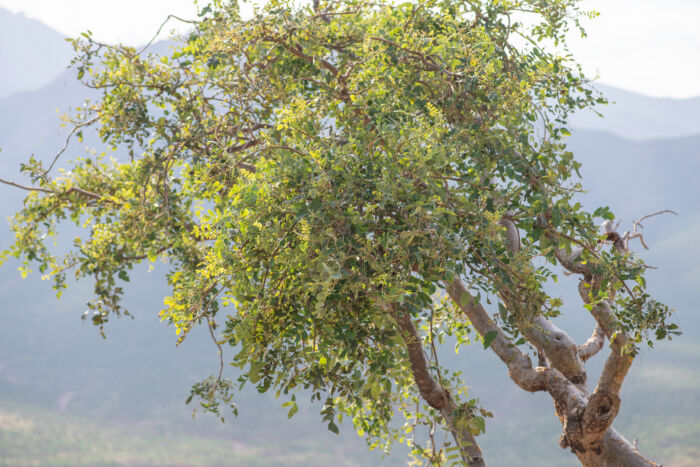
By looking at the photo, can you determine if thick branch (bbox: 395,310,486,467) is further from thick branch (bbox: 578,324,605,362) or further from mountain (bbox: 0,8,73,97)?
mountain (bbox: 0,8,73,97)

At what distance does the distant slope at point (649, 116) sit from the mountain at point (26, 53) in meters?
51.4

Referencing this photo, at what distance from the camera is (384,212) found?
8.20ft

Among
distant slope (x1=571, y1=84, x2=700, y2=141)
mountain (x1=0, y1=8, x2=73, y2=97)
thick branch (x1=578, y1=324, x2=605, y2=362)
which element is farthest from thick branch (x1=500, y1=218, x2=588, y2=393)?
mountain (x1=0, y1=8, x2=73, y2=97)

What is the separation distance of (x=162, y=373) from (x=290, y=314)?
27126 mm

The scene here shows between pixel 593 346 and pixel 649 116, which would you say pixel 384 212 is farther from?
pixel 649 116

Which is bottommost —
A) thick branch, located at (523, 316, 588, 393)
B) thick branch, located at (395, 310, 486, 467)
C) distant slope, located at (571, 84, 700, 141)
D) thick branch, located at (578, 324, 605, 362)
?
thick branch, located at (395, 310, 486, 467)

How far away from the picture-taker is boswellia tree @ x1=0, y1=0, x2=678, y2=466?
238 centimetres

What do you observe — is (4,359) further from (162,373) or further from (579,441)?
(579,441)

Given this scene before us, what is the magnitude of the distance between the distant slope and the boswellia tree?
175 feet

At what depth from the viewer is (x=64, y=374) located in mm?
28016

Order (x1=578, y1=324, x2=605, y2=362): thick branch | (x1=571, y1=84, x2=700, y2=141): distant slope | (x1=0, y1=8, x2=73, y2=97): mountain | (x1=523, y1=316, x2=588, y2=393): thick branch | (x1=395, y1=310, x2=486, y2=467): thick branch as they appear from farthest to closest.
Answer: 1. (x1=0, y1=8, x2=73, y2=97): mountain
2. (x1=571, y1=84, x2=700, y2=141): distant slope
3. (x1=578, y1=324, x2=605, y2=362): thick branch
4. (x1=523, y1=316, x2=588, y2=393): thick branch
5. (x1=395, y1=310, x2=486, y2=467): thick branch

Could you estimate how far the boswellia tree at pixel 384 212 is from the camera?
2377 millimetres

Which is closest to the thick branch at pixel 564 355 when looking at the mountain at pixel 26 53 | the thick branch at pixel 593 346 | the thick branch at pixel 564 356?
the thick branch at pixel 564 356

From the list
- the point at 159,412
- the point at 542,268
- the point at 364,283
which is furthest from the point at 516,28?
the point at 159,412
